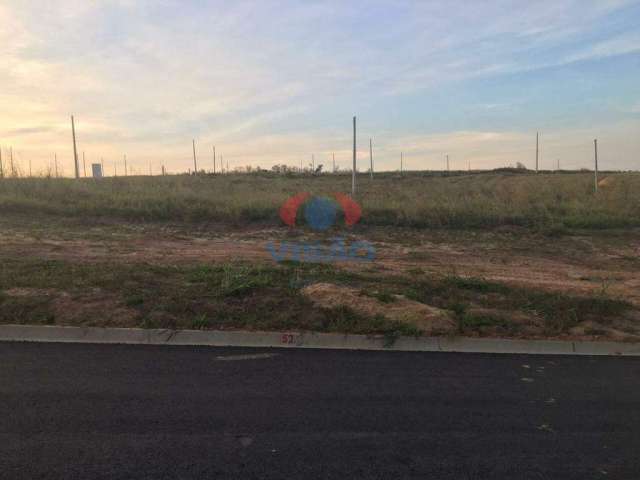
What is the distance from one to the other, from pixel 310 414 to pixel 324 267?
5.78 meters

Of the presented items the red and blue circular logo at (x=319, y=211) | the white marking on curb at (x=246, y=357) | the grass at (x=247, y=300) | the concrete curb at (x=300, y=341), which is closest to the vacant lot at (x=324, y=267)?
the grass at (x=247, y=300)

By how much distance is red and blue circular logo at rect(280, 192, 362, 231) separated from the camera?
17094 mm

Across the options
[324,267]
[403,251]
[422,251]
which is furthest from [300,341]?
[422,251]

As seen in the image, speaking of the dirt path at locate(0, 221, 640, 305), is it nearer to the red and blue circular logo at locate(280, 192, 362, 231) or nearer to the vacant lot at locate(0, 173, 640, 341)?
the vacant lot at locate(0, 173, 640, 341)

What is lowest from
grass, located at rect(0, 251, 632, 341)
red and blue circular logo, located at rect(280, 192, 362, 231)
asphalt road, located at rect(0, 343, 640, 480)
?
asphalt road, located at rect(0, 343, 640, 480)

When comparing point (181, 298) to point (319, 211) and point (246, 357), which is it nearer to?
point (246, 357)

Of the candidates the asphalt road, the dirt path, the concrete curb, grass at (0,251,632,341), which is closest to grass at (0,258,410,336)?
grass at (0,251,632,341)

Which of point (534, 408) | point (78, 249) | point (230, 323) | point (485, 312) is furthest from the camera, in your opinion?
point (78, 249)

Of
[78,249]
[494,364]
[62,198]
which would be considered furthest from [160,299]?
[62,198]

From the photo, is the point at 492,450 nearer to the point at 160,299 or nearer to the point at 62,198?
the point at 160,299

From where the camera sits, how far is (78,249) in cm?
1227

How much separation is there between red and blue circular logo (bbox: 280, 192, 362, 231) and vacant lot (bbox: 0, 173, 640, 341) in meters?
0.39

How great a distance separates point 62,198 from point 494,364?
66.1 ft

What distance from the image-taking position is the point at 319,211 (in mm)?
17844
